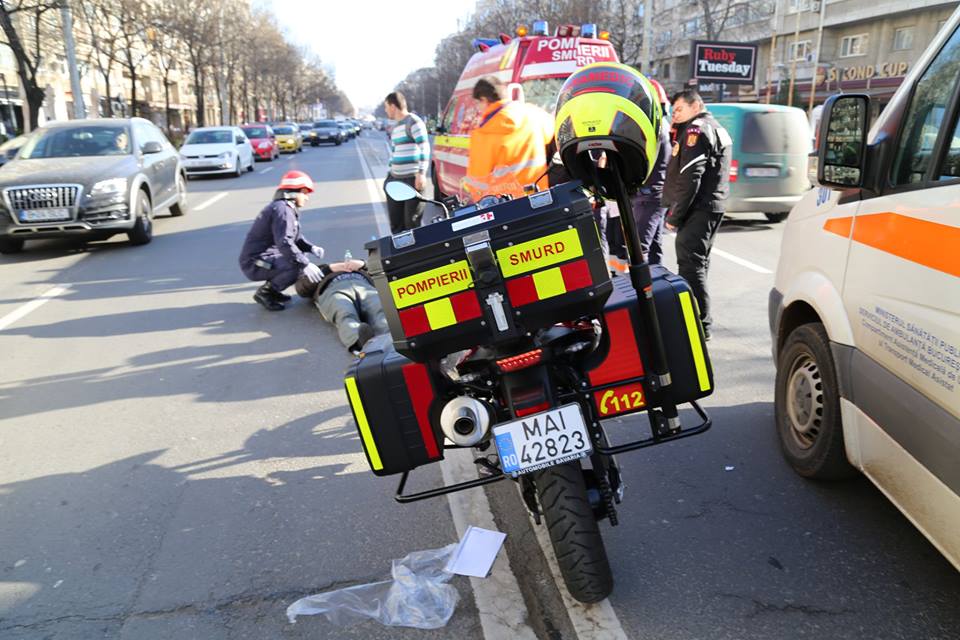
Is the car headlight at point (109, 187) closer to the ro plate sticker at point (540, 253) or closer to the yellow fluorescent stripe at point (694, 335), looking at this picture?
the ro plate sticker at point (540, 253)

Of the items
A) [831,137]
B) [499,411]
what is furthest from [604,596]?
[831,137]

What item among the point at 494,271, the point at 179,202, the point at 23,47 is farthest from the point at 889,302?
the point at 23,47

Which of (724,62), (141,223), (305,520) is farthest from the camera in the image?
(724,62)

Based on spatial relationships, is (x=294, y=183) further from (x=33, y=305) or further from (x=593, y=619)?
(x=593, y=619)

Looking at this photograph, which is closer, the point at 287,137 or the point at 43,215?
the point at 43,215

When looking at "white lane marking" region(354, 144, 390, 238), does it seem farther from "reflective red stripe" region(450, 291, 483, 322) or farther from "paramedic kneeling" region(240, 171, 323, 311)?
"reflective red stripe" region(450, 291, 483, 322)

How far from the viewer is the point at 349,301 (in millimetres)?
6102

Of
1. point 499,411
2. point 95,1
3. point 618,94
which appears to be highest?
point 95,1

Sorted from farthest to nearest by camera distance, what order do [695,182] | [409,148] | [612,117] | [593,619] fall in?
1. [409,148]
2. [695,182]
3. [593,619]
4. [612,117]

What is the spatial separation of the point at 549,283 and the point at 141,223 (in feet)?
31.9

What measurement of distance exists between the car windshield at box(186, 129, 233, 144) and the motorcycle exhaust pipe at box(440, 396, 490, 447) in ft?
73.1

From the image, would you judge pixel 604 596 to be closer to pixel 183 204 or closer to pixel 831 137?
pixel 831 137

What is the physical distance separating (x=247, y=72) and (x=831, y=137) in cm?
6434

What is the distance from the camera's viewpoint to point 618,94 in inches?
99.2
